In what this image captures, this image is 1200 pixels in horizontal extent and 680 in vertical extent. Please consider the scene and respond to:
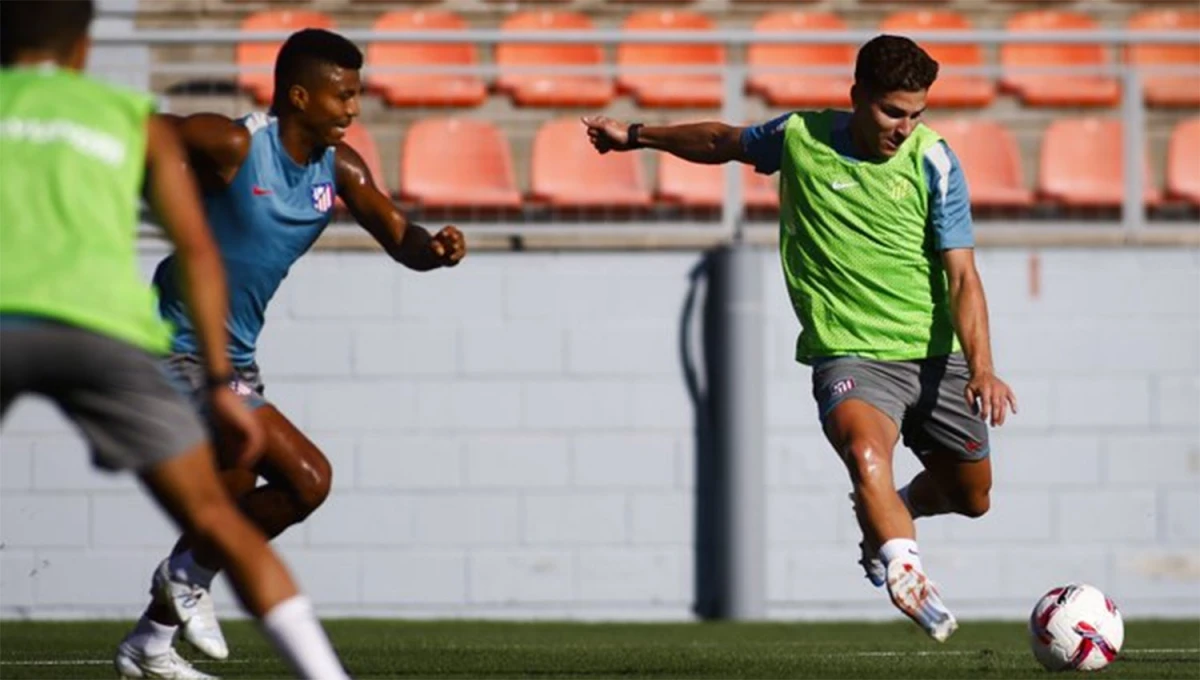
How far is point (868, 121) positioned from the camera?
7.91m

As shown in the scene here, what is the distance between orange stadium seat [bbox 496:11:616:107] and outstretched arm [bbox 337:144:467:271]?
416 centimetres

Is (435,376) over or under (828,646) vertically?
over

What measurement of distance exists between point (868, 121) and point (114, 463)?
358 centimetres

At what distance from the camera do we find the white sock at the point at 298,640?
525 cm

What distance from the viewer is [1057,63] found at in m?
15.0

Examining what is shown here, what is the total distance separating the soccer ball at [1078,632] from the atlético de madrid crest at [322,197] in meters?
2.83

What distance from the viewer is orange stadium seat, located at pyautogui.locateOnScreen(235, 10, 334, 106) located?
510 inches

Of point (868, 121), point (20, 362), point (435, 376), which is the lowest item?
point (435, 376)

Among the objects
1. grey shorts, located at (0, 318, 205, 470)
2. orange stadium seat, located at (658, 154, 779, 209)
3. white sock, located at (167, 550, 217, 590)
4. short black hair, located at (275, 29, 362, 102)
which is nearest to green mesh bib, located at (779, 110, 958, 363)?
short black hair, located at (275, 29, 362, 102)

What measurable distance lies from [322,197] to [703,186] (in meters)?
5.30

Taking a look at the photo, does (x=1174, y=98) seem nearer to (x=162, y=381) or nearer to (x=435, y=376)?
(x=435, y=376)

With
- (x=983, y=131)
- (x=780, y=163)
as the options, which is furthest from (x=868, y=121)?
(x=983, y=131)

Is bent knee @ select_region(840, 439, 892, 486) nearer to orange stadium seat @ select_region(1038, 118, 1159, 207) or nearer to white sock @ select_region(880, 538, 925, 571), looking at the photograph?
white sock @ select_region(880, 538, 925, 571)

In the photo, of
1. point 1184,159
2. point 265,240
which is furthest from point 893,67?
point 1184,159
